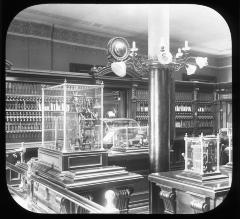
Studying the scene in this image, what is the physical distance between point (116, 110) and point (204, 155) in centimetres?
570

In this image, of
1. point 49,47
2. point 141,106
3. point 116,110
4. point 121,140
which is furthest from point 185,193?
point 49,47

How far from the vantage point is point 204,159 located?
12.1 feet

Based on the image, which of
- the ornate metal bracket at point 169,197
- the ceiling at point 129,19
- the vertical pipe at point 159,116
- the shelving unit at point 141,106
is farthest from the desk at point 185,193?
the shelving unit at point 141,106

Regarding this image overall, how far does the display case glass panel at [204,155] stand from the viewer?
12.1ft

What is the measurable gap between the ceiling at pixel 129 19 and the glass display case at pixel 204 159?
404cm

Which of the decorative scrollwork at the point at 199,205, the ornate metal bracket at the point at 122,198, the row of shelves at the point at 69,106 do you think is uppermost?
the row of shelves at the point at 69,106

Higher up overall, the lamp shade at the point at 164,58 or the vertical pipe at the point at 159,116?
the lamp shade at the point at 164,58

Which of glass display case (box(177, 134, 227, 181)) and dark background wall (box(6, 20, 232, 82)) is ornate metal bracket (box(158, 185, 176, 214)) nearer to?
glass display case (box(177, 134, 227, 181))

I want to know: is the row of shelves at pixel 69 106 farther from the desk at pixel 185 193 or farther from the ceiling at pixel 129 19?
the ceiling at pixel 129 19

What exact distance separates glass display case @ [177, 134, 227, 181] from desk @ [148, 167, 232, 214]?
0.08m


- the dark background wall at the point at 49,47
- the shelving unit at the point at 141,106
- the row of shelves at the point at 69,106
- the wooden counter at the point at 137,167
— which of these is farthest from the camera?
the shelving unit at the point at 141,106

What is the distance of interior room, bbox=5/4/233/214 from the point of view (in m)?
3.81

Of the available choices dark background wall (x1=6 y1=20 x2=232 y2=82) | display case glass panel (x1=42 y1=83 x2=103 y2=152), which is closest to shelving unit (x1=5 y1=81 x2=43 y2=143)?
dark background wall (x1=6 y1=20 x2=232 y2=82)

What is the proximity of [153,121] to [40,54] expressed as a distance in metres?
4.84
